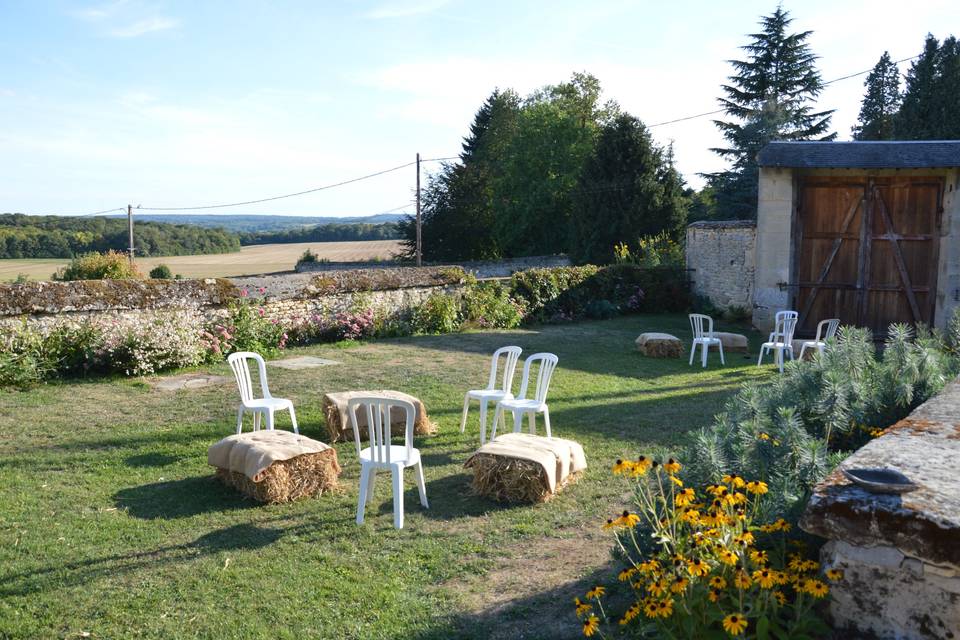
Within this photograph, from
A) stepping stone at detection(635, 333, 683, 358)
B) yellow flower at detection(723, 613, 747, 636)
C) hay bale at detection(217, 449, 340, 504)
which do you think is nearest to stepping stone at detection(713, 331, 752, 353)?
stepping stone at detection(635, 333, 683, 358)

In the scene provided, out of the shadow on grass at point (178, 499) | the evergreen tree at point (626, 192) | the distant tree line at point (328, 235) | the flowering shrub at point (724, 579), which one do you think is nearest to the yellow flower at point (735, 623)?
the flowering shrub at point (724, 579)

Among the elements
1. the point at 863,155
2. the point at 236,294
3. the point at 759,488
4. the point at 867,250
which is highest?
the point at 863,155

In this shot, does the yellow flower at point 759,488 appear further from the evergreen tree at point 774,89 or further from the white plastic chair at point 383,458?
the evergreen tree at point 774,89

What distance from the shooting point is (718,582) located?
2.63 m

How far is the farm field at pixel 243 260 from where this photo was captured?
32500mm

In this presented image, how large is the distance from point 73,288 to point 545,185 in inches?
1188

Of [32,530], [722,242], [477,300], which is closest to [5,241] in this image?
[477,300]

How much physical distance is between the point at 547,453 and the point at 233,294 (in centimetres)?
707

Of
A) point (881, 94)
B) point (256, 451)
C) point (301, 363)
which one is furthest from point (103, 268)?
point (881, 94)

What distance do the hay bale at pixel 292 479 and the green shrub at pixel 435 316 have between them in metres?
7.89

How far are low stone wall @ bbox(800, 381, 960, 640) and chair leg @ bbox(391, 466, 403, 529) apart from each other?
2.72 metres

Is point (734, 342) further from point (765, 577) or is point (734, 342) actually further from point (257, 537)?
point (765, 577)

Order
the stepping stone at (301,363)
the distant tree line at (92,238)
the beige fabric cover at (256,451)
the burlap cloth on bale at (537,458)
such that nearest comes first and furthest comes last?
the beige fabric cover at (256,451), the burlap cloth on bale at (537,458), the stepping stone at (301,363), the distant tree line at (92,238)

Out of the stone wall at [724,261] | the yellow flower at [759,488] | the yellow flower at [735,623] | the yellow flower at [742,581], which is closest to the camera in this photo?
the yellow flower at [735,623]
